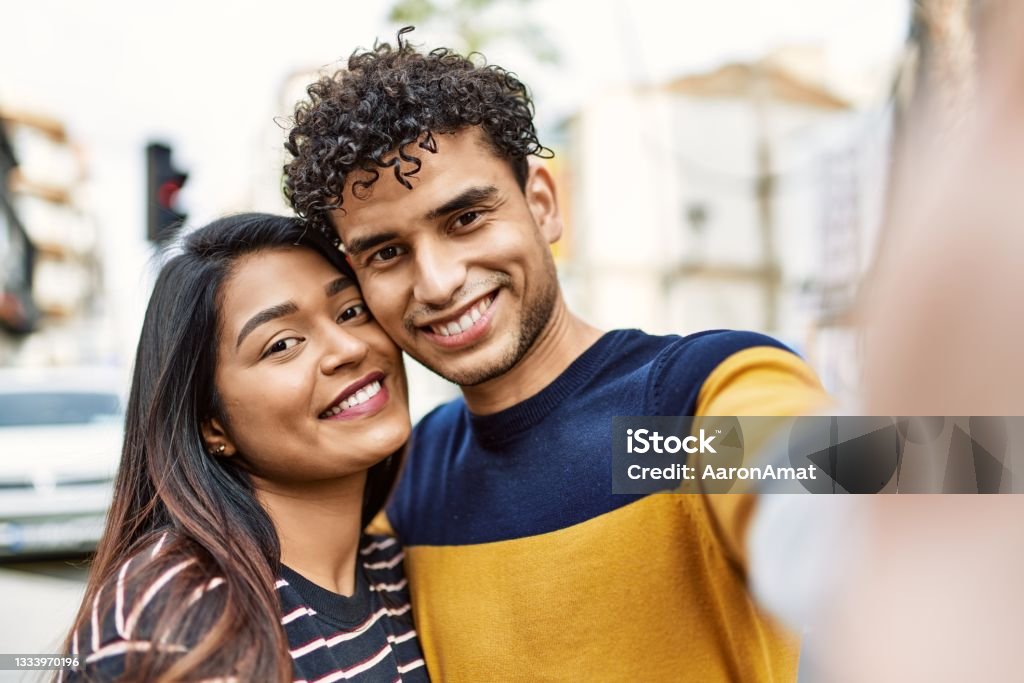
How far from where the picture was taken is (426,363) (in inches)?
85.9

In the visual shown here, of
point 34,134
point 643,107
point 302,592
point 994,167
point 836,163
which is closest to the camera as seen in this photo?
point 994,167

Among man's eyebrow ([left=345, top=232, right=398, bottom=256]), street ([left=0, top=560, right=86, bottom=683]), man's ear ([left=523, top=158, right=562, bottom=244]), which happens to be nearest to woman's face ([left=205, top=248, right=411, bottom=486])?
man's eyebrow ([left=345, top=232, right=398, bottom=256])

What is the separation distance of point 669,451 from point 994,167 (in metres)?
1.26

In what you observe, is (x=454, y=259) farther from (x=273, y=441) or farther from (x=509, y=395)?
(x=273, y=441)

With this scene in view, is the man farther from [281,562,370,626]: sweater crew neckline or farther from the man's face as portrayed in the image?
[281,562,370,626]: sweater crew neckline

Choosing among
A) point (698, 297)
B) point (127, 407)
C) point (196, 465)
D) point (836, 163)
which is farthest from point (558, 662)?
point (698, 297)

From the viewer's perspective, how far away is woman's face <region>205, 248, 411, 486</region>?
82.7 inches

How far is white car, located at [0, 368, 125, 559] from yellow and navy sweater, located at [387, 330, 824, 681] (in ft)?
16.8

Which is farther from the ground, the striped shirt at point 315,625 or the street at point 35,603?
the striped shirt at point 315,625

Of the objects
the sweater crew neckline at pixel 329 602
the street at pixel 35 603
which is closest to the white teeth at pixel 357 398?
the sweater crew neckline at pixel 329 602

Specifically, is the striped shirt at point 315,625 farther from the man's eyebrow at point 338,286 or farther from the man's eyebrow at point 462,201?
the man's eyebrow at point 462,201

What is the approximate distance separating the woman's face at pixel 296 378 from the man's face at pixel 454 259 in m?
0.13

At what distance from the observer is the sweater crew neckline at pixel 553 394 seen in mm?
2086

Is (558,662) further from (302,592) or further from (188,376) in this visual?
(188,376)
